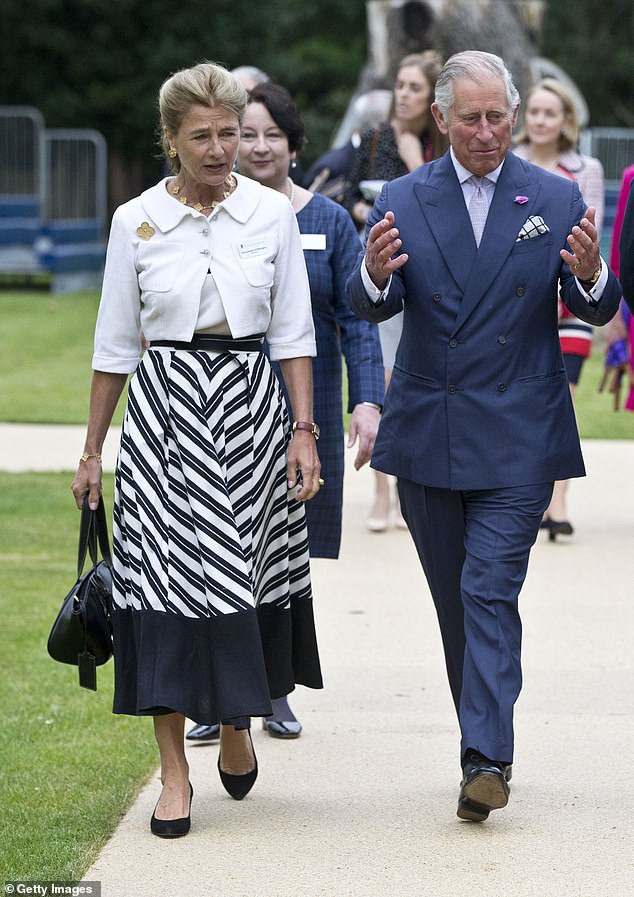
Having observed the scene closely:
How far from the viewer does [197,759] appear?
4.95 meters

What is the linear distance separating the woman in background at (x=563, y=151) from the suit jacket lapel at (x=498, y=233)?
3.27 metres

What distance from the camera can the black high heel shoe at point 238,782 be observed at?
452 cm

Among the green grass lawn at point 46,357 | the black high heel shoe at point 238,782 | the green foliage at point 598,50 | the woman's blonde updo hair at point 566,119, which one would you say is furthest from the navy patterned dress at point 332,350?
the green foliage at point 598,50

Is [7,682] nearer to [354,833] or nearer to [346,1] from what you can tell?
[354,833]

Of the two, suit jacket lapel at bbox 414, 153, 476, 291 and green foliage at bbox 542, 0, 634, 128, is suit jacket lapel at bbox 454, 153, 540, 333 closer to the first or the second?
suit jacket lapel at bbox 414, 153, 476, 291

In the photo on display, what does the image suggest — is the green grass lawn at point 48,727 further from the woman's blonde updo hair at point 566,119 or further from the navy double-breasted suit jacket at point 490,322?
the woman's blonde updo hair at point 566,119

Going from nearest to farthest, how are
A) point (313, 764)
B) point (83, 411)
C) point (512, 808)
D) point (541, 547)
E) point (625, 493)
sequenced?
point (512, 808), point (313, 764), point (541, 547), point (625, 493), point (83, 411)

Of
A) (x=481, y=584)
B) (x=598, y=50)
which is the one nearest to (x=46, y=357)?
(x=481, y=584)

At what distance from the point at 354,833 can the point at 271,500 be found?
895 mm

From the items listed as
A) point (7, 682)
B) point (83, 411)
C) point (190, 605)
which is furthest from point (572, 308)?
point (83, 411)

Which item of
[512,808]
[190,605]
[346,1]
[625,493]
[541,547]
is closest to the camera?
[190,605]

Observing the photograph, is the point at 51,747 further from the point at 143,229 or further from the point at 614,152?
the point at 614,152

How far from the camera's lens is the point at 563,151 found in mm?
7762

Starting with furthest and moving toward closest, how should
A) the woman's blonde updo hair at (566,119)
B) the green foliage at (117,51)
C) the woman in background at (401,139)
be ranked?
the green foliage at (117,51) → the woman's blonde updo hair at (566,119) → the woman in background at (401,139)
